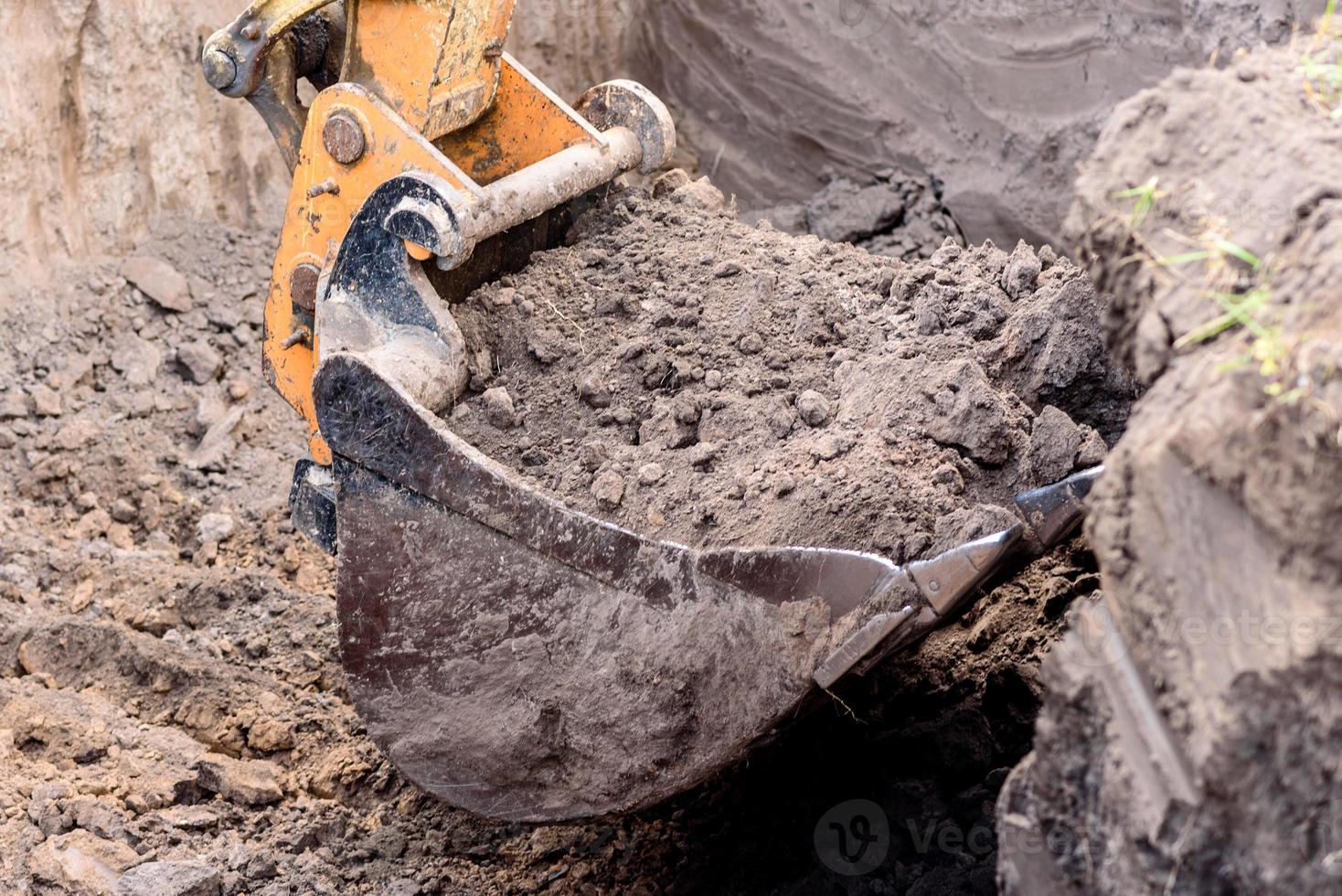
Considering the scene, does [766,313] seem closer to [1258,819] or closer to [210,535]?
[1258,819]

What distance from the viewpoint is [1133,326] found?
155 cm

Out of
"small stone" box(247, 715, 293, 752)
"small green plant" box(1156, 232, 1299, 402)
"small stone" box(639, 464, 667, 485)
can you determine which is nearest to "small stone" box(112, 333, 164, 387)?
"small stone" box(247, 715, 293, 752)

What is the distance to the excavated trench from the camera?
4.73 feet

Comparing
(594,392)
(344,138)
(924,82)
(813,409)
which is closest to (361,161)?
(344,138)

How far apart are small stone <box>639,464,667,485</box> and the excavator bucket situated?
0.23m

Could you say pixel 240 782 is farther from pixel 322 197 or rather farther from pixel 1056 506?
pixel 1056 506

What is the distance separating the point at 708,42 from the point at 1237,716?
17.9 ft

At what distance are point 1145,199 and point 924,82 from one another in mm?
4588

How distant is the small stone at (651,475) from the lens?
248cm

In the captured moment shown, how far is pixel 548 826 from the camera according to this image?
8.88 ft

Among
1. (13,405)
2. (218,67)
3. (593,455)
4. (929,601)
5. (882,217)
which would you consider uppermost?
(218,67)

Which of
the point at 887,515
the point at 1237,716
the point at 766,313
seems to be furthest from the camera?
the point at 766,313

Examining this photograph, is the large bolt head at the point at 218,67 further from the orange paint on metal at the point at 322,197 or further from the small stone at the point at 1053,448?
the small stone at the point at 1053,448

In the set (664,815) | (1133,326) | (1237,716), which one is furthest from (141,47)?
(1237,716)
